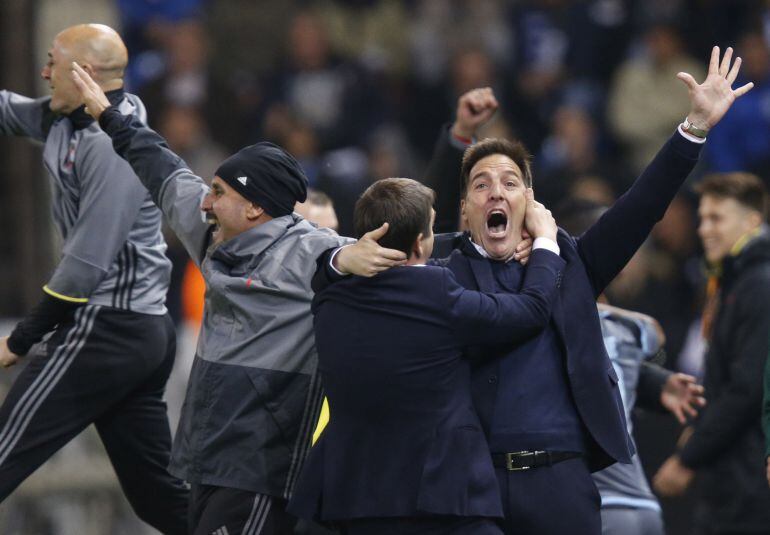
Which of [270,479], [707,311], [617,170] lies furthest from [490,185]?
[617,170]

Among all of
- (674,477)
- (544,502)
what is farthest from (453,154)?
(674,477)

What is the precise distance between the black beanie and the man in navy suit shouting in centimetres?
59

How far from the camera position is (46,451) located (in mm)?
5477

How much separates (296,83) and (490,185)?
785 cm

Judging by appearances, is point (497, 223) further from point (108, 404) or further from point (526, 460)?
point (108, 404)

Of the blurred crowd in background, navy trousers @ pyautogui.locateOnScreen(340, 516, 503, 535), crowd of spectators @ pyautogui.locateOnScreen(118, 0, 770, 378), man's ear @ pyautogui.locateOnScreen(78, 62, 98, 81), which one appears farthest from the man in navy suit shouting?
crowd of spectators @ pyautogui.locateOnScreen(118, 0, 770, 378)

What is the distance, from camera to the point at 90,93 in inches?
207

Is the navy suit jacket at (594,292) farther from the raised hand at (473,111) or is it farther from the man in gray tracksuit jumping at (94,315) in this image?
the man in gray tracksuit jumping at (94,315)

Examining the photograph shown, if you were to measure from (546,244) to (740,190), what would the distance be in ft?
8.45

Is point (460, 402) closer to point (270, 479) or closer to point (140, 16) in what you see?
point (270, 479)

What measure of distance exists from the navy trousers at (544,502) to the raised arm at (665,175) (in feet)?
2.30

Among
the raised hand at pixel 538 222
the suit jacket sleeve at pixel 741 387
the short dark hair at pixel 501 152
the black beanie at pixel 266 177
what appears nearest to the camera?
the raised hand at pixel 538 222

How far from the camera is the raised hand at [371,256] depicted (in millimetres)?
4391

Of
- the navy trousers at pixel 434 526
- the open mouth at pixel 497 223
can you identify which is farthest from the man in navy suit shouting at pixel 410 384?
the open mouth at pixel 497 223
